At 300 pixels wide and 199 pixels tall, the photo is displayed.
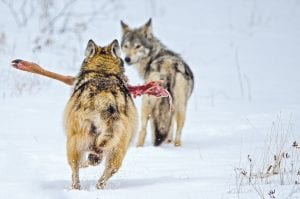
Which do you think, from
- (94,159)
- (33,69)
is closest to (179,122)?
(33,69)

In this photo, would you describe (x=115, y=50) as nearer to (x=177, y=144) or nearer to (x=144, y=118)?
(x=144, y=118)

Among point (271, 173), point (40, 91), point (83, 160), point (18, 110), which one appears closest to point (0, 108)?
point (18, 110)

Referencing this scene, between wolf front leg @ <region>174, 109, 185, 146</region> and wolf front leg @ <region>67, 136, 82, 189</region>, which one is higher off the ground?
wolf front leg @ <region>174, 109, 185, 146</region>

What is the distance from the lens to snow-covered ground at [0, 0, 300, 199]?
6.54 m

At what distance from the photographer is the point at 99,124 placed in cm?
604

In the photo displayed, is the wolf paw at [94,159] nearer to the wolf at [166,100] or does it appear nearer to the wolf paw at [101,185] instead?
the wolf paw at [101,185]

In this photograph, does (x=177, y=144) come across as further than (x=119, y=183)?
Yes

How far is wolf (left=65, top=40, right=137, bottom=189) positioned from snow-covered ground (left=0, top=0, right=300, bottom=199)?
0.92ft

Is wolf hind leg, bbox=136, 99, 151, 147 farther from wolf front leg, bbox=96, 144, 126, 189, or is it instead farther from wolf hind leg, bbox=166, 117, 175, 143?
wolf front leg, bbox=96, 144, 126, 189

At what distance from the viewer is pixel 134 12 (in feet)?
70.8

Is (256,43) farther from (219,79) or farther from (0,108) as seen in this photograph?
(0,108)

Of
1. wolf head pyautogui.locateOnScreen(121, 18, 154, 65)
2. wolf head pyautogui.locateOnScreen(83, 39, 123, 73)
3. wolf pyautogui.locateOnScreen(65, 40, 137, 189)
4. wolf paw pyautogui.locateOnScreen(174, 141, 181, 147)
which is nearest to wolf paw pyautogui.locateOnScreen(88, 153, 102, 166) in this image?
Answer: wolf pyautogui.locateOnScreen(65, 40, 137, 189)

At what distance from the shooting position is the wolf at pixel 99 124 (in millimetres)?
6055

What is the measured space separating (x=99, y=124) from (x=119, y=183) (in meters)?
1.03
